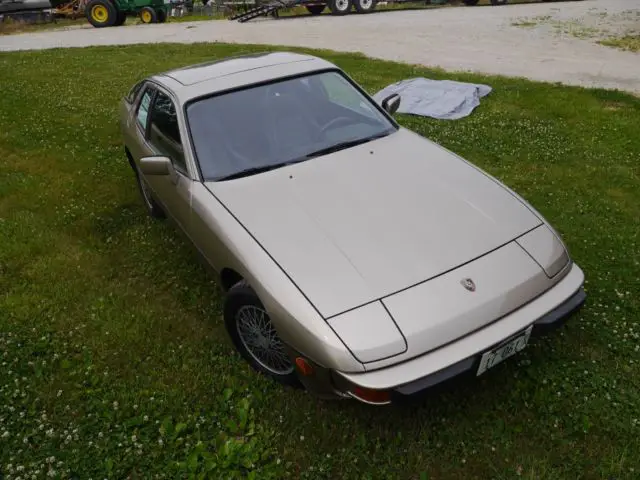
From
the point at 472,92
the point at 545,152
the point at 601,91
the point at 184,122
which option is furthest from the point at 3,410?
the point at 601,91

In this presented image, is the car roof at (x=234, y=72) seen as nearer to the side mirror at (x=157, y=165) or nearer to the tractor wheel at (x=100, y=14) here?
the side mirror at (x=157, y=165)

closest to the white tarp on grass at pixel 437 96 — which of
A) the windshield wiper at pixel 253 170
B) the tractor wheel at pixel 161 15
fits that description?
the windshield wiper at pixel 253 170

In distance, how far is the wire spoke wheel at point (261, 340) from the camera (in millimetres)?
2754

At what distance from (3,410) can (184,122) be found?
6.63ft

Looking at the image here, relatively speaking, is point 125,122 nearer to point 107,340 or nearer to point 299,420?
point 107,340

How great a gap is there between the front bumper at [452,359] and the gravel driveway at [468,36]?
7341mm

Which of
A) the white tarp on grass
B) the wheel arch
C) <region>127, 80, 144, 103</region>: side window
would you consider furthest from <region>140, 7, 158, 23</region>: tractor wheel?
the wheel arch

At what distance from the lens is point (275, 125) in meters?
3.35

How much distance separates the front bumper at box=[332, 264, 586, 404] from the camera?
7.09 feet

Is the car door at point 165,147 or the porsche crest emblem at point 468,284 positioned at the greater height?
the car door at point 165,147

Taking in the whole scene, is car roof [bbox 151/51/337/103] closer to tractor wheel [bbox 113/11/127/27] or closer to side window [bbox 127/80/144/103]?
side window [bbox 127/80/144/103]

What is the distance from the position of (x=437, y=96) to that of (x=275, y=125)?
4803 millimetres

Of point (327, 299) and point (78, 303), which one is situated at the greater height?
point (327, 299)

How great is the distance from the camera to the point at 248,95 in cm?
347
